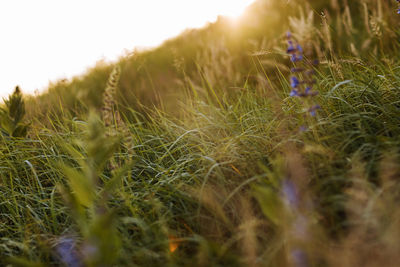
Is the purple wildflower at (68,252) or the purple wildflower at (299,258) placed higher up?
the purple wildflower at (68,252)

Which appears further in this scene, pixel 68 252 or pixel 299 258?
pixel 68 252

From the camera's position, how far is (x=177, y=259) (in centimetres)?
105

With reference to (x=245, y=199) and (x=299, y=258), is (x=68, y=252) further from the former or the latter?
(x=299, y=258)

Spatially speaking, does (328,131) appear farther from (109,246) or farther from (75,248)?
(75,248)

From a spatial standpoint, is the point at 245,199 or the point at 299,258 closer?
the point at 299,258

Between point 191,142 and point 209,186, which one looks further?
point 191,142

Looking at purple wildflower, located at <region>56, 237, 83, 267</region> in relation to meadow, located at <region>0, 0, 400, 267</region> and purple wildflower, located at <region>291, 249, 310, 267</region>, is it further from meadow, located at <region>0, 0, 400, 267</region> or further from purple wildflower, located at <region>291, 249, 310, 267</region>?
purple wildflower, located at <region>291, 249, 310, 267</region>

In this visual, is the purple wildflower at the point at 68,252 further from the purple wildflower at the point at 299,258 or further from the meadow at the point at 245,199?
the purple wildflower at the point at 299,258

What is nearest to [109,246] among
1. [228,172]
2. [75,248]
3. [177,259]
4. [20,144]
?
[177,259]

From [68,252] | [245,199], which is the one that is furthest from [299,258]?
[68,252]

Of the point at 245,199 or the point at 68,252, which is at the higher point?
the point at 68,252

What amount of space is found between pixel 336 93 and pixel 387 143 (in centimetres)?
53

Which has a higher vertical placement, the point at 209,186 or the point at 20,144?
the point at 20,144

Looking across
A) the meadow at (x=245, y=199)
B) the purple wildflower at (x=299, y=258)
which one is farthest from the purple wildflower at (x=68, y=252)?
the purple wildflower at (x=299, y=258)
